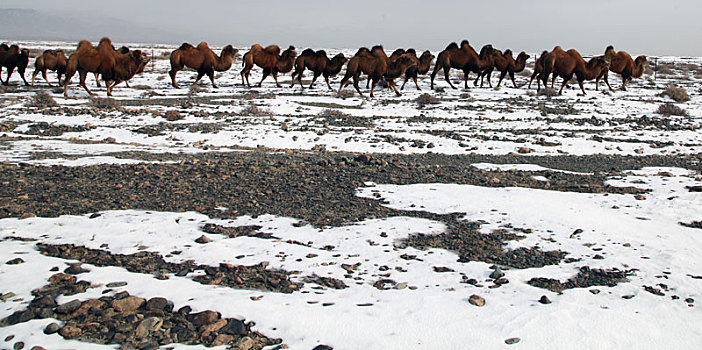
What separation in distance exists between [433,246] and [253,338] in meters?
2.07

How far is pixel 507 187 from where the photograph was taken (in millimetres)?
6812

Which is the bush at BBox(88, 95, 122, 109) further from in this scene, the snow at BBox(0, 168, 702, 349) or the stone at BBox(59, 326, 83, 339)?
the stone at BBox(59, 326, 83, 339)

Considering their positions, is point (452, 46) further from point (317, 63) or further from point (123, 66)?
point (123, 66)

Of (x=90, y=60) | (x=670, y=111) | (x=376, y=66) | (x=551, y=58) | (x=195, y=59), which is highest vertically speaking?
(x=551, y=58)

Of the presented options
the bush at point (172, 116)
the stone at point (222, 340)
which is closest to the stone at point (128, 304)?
the stone at point (222, 340)

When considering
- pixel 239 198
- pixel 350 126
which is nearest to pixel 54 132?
pixel 350 126

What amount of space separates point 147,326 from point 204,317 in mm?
299

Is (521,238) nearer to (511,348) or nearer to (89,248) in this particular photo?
(511,348)

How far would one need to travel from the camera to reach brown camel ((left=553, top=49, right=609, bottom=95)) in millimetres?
20594

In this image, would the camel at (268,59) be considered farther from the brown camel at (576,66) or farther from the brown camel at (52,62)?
the brown camel at (576,66)

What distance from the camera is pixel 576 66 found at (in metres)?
20.6

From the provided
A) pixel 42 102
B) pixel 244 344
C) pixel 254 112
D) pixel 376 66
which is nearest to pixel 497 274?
pixel 244 344

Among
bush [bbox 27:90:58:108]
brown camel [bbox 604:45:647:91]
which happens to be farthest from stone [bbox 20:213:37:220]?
brown camel [bbox 604:45:647:91]

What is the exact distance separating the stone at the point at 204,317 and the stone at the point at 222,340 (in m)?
0.17
